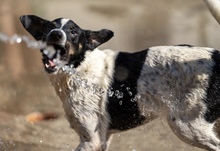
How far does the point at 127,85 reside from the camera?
17.7ft

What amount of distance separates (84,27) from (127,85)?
18.6ft

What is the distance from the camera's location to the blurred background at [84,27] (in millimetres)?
7004

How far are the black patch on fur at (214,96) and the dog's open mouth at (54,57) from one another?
130cm

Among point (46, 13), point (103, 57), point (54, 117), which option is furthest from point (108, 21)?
point (103, 57)

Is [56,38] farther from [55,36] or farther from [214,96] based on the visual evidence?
[214,96]

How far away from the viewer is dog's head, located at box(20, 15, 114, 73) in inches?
205

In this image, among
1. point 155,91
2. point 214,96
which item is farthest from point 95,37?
point 214,96

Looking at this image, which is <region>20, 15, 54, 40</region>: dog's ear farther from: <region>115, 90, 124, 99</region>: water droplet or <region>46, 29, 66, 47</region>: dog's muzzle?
<region>115, 90, 124, 99</region>: water droplet

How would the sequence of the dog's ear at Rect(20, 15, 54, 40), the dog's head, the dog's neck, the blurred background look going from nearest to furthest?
1. the dog's head
2. the dog's neck
3. the dog's ear at Rect(20, 15, 54, 40)
4. the blurred background

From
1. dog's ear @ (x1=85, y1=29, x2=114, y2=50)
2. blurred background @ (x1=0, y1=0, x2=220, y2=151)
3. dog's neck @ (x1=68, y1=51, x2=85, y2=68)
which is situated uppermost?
dog's ear @ (x1=85, y1=29, x2=114, y2=50)

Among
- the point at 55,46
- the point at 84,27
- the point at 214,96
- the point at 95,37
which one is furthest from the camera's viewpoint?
the point at 84,27

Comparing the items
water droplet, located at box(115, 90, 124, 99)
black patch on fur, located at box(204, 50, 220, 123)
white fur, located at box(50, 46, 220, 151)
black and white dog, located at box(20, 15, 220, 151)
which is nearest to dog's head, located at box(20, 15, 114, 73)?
black and white dog, located at box(20, 15, 220, 151)

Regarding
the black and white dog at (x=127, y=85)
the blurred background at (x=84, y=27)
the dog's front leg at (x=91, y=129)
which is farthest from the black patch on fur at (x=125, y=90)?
the blurred background at (x=84, y=27)

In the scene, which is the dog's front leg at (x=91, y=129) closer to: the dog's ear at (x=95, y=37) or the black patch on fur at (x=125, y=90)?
the black patch on fur at (x=125, y=90)
